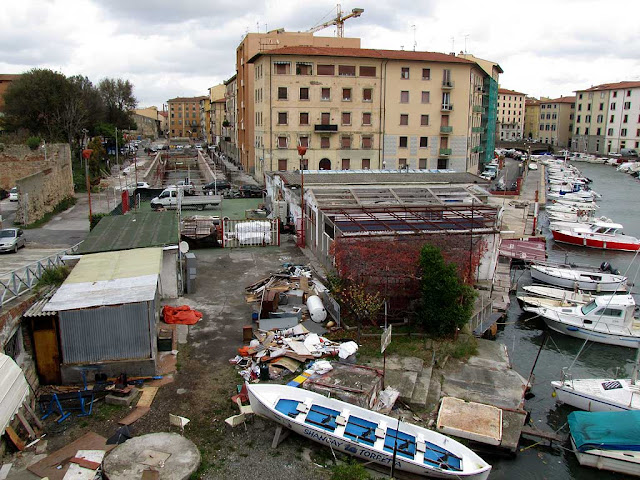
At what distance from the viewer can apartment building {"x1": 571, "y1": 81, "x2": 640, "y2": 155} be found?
10575 centimetres

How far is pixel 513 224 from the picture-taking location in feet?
130

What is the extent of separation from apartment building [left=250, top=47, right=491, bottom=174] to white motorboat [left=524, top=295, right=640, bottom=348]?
32.0 metres

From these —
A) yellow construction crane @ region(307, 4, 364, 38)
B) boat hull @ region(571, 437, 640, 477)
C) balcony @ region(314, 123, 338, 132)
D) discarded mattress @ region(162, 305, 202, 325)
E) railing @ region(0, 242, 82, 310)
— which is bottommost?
boat hull @ region(571, 437, 640, 477)

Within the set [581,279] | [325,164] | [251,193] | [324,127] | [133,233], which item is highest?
[324,127]

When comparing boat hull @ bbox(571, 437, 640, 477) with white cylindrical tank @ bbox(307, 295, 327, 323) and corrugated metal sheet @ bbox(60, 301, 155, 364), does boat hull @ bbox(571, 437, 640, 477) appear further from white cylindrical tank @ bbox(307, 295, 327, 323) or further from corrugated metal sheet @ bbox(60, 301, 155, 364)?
corrugated metal sheet @ bbox(60, 301, 155, 364)

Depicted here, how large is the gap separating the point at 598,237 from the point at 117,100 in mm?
86368

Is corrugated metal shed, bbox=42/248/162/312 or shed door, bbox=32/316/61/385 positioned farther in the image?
corrugated metal shed, bbox=42/248/162/312

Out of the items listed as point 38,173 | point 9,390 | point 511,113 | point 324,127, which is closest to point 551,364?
point 9,390

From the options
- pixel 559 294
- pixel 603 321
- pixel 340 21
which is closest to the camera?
pixel 603 321

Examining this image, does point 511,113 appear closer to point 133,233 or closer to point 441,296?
point 441,296

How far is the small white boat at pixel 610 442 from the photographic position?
1252 centimetres

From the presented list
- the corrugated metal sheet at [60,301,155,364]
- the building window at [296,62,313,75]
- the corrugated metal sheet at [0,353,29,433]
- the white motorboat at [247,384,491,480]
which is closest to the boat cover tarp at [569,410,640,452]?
the white motorboat at [247,384,491,480]

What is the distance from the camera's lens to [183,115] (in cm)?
17862

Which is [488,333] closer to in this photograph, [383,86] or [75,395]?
[75,395]
